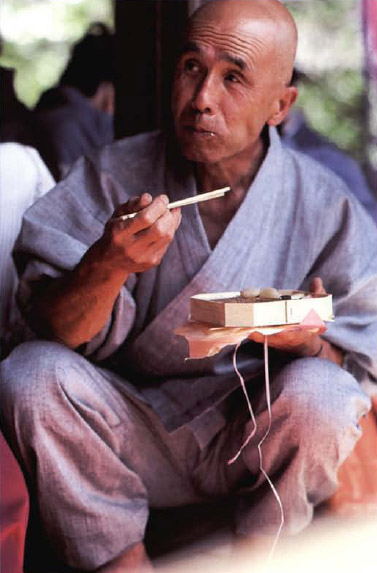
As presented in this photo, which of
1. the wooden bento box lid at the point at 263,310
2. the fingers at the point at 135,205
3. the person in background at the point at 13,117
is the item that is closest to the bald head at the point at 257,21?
the fingers at the point at 135,205

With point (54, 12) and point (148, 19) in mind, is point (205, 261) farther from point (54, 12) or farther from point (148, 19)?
point (54, 12)

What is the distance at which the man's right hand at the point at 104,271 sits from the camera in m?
1.85

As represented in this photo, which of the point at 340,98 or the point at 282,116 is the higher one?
the point at 282,116

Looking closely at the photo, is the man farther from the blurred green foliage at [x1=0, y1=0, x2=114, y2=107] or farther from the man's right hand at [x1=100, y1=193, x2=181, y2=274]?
the blurred green foliage at [x1=0, y1=0, x2=114, y2=107]

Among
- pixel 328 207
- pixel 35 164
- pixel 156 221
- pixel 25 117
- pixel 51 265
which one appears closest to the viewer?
A: pixel 156 221

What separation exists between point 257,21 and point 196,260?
56cm

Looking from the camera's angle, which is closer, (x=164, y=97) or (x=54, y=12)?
(x=164, y=97)

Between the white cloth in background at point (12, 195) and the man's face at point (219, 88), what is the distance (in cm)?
63

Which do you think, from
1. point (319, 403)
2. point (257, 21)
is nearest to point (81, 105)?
point (257, 21)

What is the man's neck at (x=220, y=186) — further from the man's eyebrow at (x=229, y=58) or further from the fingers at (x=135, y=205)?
the fingers at (x=135, y=205)

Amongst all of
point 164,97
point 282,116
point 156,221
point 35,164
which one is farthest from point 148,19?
point 156,221

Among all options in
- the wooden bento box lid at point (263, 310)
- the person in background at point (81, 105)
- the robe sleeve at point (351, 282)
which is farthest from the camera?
the person in background at point (81, 105)

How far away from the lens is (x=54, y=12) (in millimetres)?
4234

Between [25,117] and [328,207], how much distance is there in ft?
6.99
